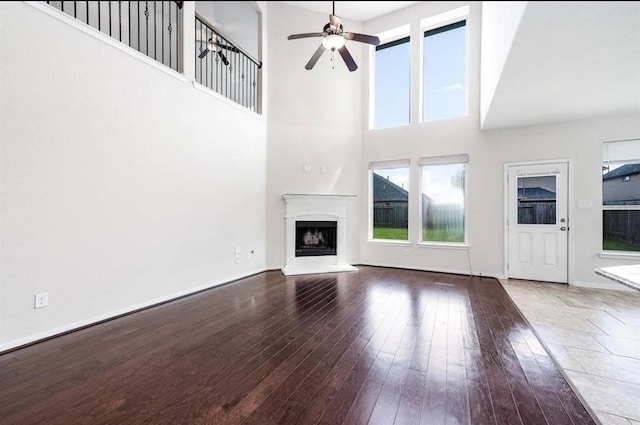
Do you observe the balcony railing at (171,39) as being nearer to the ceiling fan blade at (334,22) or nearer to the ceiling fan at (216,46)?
the ceiling fan at (216,46)

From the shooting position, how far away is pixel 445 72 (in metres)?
5.08

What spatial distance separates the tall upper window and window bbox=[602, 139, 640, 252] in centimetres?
219

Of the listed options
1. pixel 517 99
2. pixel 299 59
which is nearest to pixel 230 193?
pixel 299 59

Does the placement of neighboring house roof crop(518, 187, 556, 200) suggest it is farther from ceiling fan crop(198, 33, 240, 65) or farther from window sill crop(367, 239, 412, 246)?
ceiling fan crop(198, 33, 240, 65)

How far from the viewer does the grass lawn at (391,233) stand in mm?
5410

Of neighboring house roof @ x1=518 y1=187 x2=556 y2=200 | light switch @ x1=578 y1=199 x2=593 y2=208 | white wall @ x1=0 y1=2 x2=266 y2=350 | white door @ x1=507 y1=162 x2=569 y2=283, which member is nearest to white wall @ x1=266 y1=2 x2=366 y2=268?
white wall @ x1=0 y1=2 x2=266 y2=350

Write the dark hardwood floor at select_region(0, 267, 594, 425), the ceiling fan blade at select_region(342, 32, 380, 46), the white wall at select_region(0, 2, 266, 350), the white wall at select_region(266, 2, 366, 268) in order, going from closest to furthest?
the dark hardwood floor at select_region(0, 267, 594, 425), the white wall at select_region(0, 2, 266, 350), the ceiling fan blade at select_region(342, 32, 380, 46), the white wall at select_region(266, 2, 366, 268)

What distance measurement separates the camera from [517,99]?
10.6 ft

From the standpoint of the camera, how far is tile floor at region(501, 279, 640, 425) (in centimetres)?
166

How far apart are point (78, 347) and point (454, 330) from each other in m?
3.25

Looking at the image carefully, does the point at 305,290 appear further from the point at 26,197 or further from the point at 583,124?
the point at 583,124

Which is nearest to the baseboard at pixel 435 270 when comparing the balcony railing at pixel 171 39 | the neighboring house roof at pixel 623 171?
the neighboring house roof at pixel 623 171

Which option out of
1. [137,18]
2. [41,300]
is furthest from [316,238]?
[137,18]

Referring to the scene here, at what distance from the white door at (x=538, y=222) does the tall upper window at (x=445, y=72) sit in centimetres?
152
